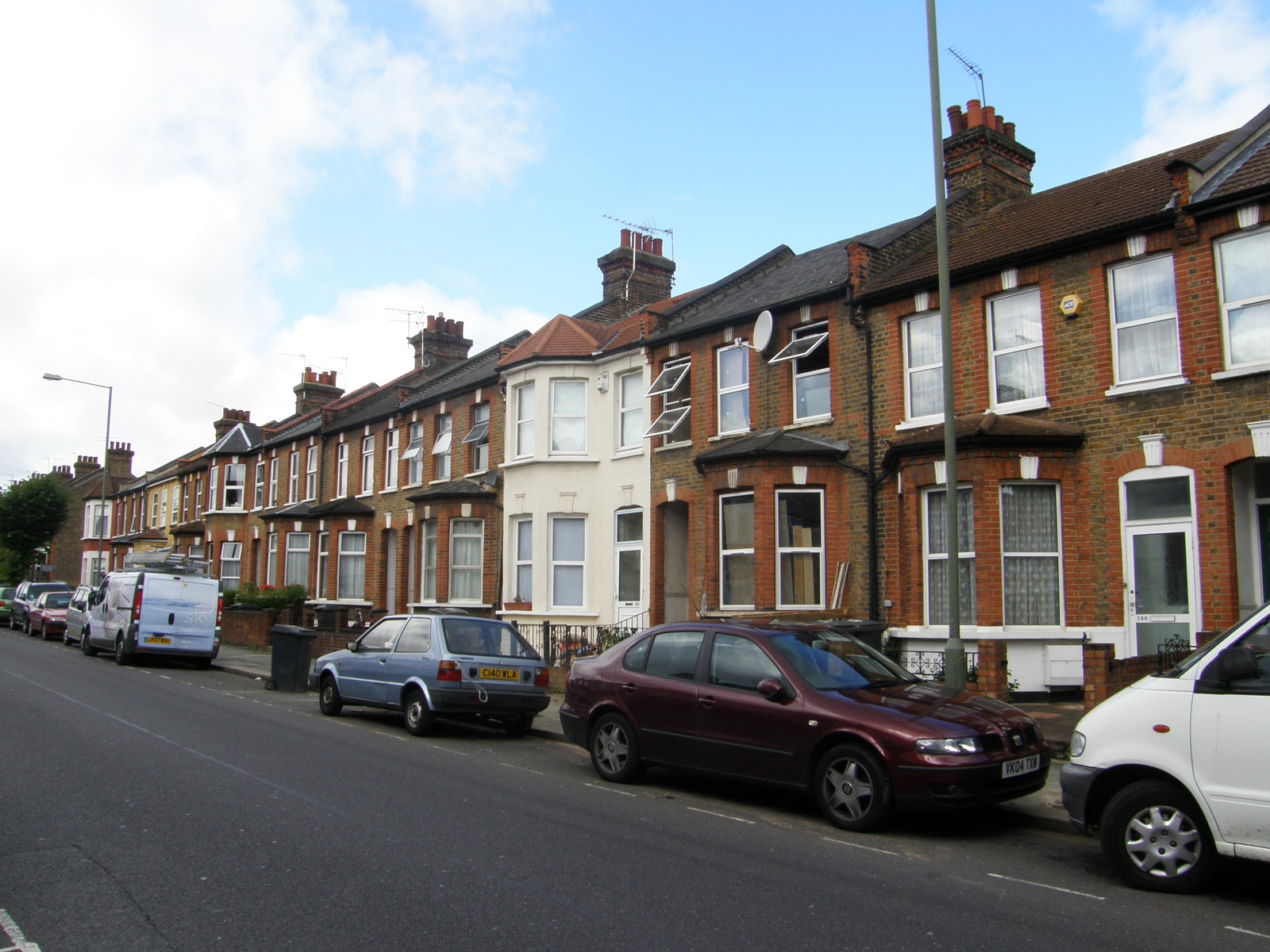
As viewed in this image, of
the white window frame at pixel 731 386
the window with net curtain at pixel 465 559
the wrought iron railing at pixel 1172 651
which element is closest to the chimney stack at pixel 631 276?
the window with net curtain at pixel 465 559

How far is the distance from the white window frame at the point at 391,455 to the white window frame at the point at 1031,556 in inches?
752

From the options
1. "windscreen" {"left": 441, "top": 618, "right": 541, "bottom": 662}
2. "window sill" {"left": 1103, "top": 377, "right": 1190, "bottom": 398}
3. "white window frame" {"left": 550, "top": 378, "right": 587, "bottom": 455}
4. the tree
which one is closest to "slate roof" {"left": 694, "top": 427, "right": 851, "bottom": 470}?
"window sill" {"left": 1103, "top": 377, "right": 1190, "bottom": 398}

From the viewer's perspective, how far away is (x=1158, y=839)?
5.88m

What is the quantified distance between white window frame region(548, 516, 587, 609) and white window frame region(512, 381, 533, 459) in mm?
1824

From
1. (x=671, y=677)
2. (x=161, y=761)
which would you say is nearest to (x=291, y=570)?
(x=161, y=761)

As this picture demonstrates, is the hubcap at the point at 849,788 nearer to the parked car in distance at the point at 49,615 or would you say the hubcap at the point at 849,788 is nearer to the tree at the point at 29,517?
the parked car in distance at the point at 49,615

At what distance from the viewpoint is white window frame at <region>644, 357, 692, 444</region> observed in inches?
771

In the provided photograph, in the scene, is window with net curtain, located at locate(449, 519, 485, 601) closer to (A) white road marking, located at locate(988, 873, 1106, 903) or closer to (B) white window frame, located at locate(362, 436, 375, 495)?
(B) white window frame, located at locate(362, 436, 375, 495)

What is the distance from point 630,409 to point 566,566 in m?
3.70

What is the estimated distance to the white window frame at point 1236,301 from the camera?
11.8m

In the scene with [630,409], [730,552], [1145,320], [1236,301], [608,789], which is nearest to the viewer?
[608,789]

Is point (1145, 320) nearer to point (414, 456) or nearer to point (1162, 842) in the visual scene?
point (1162, 842)

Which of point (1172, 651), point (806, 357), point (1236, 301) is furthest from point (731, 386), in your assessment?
point (1172, 651)

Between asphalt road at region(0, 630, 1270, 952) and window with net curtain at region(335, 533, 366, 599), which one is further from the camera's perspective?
window with net curtain at region(335, 533, 366, 599)
